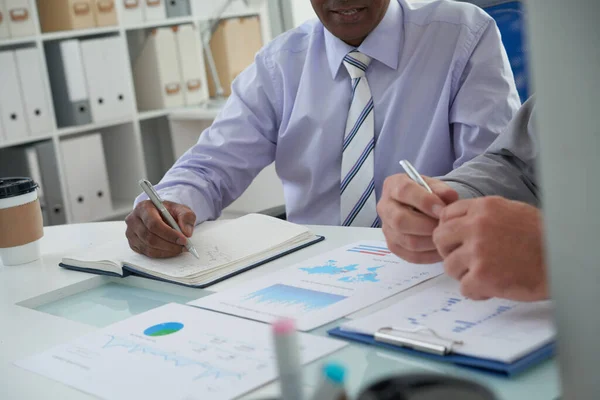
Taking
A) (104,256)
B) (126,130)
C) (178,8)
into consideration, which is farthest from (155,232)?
(178,8)

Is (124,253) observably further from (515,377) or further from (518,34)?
(518,34)

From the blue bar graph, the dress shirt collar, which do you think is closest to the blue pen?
the blue bar graph

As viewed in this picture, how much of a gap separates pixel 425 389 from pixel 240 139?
4.89 ft

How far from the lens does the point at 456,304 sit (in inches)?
37.0

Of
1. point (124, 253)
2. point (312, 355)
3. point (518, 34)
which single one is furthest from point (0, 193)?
point (518, 34)

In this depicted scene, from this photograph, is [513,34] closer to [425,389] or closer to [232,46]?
[425,389]

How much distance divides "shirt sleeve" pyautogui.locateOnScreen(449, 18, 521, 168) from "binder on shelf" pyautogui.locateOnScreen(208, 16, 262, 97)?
2.37 meters

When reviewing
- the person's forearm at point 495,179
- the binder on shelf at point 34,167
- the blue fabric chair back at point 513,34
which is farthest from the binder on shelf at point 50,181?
the person's forearm at point 495,179

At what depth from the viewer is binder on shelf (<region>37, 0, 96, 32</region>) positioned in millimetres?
3557

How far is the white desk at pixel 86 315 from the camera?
78cm

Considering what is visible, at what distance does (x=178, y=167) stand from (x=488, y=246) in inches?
43.2

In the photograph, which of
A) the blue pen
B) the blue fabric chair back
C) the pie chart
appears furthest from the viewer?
the blue fabric chair back

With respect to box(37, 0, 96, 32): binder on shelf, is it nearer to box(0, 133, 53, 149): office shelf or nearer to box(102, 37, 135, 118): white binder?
box(102, 37, 135, 118): white binder

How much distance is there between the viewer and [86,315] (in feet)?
3.88
